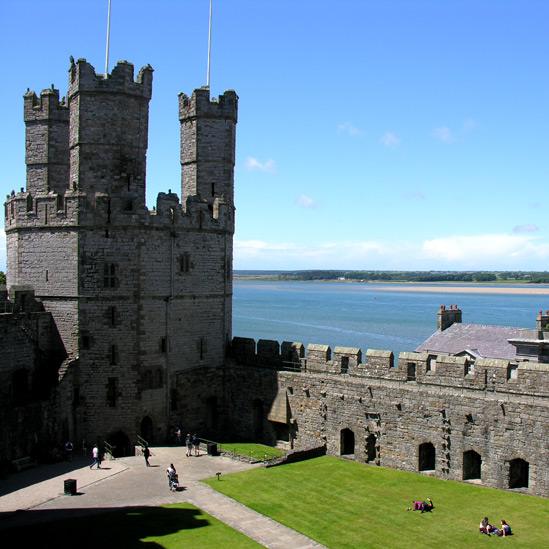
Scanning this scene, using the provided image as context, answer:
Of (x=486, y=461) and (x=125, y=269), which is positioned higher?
(x=125, y=269)

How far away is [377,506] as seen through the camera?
21953 mm

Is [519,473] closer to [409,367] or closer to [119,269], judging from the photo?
[409,367]

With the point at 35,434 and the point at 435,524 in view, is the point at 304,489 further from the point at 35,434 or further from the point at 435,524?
the point at 35,434

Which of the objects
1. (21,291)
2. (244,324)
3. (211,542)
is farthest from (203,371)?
(244,324)

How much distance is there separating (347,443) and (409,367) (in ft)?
13.4

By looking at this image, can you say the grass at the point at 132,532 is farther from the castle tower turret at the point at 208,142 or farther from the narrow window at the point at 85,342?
the castle tower turret at the point at 208,142

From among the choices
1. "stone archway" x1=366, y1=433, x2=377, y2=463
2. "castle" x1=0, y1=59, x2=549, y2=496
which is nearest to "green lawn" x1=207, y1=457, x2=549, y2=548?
"stone archway" x1=366, y1=433, x2=377, y2=463

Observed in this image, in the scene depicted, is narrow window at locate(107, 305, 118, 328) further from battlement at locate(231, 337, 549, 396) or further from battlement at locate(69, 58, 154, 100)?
battlement at locate(69, 58, 154, 100)

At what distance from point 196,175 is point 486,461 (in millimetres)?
17447

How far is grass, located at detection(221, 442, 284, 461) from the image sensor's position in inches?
1073

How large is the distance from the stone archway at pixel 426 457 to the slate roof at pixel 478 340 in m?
8.84

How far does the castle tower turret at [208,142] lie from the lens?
3253 centimetres

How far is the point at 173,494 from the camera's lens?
2308 cm

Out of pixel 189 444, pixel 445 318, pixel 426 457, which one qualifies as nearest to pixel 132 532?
pixel 189 444
